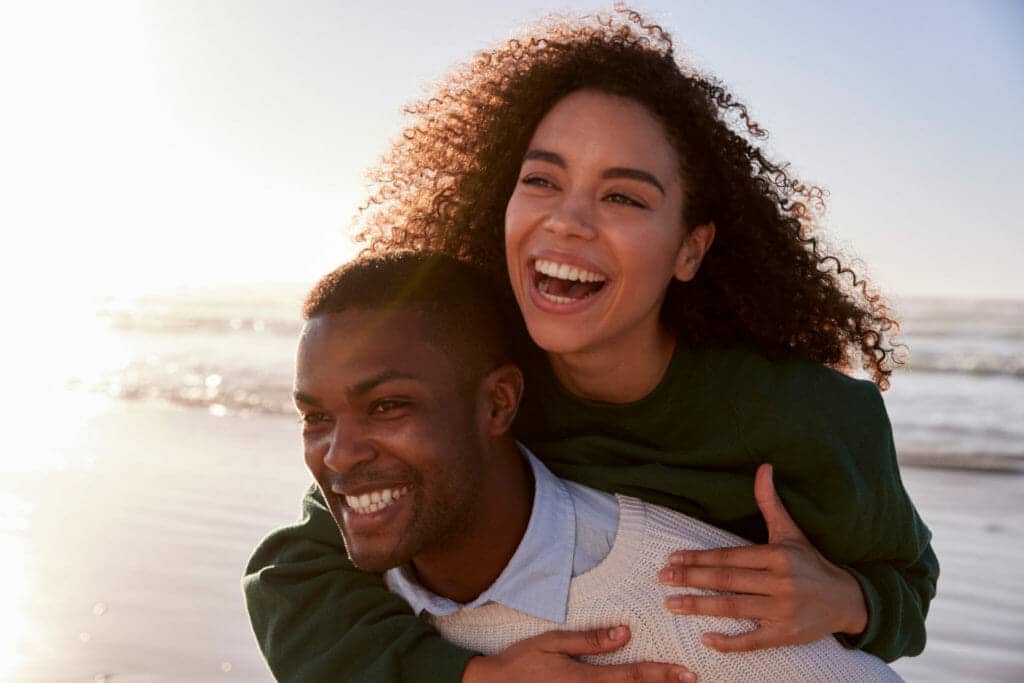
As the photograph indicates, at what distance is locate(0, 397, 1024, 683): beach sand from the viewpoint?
536 centimetres

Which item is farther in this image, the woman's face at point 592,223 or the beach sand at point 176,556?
the beach sand at point 176,556

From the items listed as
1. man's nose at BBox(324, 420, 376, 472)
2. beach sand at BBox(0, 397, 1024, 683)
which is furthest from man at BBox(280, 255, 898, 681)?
beach sand at BBox(0, 397, 1024, 683)

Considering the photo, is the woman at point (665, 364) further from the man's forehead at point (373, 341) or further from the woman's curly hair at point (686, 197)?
the man's forehead at point (373, 341)

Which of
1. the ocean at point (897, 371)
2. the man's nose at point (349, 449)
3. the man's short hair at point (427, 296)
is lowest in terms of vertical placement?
the ocean at point (897, 371)

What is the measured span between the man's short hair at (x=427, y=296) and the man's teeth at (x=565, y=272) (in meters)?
0.18

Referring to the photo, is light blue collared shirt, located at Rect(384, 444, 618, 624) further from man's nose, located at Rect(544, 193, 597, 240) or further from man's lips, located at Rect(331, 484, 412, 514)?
man's nose, located at Rect(544, 193, 597, 240)

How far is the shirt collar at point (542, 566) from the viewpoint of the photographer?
2822mm

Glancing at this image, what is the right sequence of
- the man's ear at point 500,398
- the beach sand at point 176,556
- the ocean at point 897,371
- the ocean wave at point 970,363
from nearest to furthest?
the man's ear at point 500,398 → the beach sand at point 176,556 → the ocean at point 897,371 → the ocean wave at point 970,363

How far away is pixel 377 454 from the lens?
281cm

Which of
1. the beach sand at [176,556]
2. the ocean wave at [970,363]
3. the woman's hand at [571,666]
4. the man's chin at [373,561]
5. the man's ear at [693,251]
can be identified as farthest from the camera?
the ocean wave at [970,363]

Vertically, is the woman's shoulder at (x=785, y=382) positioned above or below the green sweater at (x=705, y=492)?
above

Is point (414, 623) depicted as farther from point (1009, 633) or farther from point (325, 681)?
point (1009, 633)

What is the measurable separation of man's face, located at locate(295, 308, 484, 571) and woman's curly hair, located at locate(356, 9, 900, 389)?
86 centimetres

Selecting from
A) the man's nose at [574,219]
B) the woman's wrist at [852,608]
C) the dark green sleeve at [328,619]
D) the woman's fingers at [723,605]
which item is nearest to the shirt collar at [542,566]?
the dark green sleeve at [328,619]
